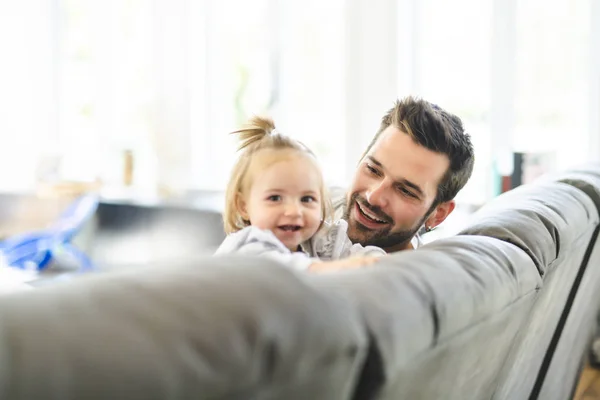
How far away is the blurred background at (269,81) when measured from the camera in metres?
4.50

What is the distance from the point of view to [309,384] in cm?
66

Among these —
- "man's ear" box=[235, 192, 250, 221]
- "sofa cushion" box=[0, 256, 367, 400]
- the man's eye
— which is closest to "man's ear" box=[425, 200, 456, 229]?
the man's eye

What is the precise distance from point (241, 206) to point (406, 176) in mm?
453

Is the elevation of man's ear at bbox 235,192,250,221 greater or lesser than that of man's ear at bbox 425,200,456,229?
greater

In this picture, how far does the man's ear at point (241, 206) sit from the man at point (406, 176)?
37cm

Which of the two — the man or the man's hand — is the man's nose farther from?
the man's hand

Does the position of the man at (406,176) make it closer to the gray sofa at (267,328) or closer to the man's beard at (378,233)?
the man's beard at (378,233)

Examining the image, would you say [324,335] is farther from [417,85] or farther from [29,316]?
[417,85]

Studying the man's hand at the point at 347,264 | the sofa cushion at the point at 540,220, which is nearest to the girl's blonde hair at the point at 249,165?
the sofa cushion at the point at 540,220

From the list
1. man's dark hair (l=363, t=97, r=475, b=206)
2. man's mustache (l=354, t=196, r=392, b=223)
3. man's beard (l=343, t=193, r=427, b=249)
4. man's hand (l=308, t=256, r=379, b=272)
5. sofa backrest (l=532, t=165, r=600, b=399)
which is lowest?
sofa backrest (l=532, t=165, r=600, b=399)

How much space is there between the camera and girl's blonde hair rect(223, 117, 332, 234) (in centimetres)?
161

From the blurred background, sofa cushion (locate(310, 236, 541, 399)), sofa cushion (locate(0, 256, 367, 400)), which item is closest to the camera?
sofa cushion (locate(0, 256, 367, 400))

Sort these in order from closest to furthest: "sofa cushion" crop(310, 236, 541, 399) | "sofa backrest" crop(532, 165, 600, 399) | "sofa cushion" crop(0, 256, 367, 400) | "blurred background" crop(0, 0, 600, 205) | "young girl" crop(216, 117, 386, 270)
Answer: "sofa cushion" crop(0, 256, 367, 400), "sofa cushion" crop(310, 236, 541, 399), "young girl" crop(216, 117, 386, 270), "sofa backrest" crop(532, 165, 600, 399), "blurred background" crop(0, 0, 600, 205)

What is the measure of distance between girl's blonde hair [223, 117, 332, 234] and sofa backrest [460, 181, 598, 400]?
0.35 meters
